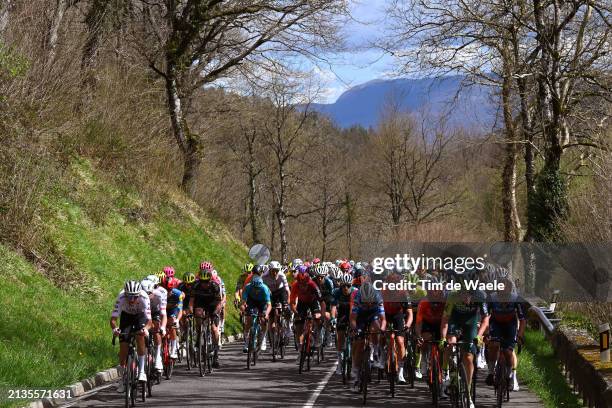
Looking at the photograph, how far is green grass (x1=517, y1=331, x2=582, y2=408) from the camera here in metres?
14.2

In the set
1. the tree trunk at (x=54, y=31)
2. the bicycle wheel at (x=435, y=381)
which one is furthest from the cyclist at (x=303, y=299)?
the tree trunk at (x=54, y=31)

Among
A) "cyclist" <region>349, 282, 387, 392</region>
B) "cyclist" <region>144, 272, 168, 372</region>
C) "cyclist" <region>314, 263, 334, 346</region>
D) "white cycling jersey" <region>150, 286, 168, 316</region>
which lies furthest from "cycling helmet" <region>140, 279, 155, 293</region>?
"cyclist" <region>314, 263, 334, 346</region>

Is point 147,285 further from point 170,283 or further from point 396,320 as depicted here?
point 396,320

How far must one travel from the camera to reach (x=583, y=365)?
13.7 m

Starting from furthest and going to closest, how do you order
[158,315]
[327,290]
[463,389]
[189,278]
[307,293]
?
1. [327,290]
2. [307,293]
3. [189,278]
4. [158,315]
5. [463,389]

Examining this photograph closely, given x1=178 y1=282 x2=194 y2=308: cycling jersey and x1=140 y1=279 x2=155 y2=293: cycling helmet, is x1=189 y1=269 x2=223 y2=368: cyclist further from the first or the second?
x1=140 y1=279 x2=155 y2=293: cycling helmet

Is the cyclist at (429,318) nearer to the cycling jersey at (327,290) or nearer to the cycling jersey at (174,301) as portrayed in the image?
the cycling jersey at (174,301)

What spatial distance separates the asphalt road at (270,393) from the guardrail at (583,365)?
0.79 metres

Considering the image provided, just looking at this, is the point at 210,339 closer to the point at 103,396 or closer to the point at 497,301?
the point at 103,396

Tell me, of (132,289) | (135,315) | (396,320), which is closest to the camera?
(132,289)

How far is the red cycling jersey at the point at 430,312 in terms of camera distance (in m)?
14.5

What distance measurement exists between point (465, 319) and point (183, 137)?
24686 mm

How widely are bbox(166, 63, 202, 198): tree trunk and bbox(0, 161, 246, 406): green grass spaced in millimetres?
1703

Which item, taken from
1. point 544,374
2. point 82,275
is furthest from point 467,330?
point 82,275
